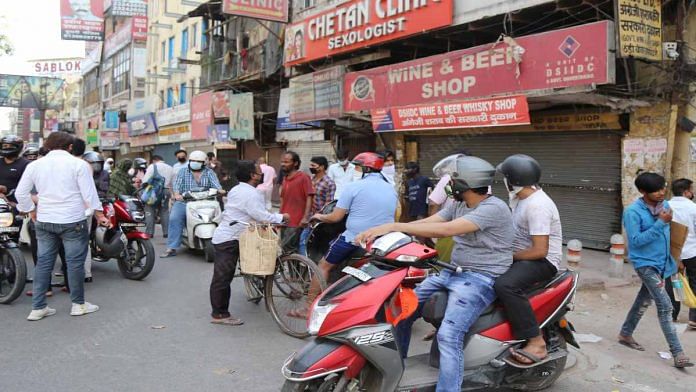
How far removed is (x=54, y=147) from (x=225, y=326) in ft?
8.04

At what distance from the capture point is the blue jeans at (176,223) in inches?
364

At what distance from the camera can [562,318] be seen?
12.8 feet

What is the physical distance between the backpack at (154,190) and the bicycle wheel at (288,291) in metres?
5.94

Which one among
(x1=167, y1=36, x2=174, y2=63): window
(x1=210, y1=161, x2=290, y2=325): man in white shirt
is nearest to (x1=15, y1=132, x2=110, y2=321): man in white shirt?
(x1=210, y1=161, x2=290, y2=325): man in white shirt

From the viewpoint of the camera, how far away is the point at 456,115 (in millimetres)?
10867

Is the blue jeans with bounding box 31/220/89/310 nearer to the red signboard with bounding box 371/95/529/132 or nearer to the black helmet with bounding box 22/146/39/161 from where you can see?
the black helmet with bounding box 22/146/39/161

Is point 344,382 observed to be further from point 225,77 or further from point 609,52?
point 225,77

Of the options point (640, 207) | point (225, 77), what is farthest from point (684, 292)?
point (225, 77)

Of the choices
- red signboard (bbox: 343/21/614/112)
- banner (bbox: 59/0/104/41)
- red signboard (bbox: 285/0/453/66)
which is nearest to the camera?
red signboard (bbox: 343/21/614/112)

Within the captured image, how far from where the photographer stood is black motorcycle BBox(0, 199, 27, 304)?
19.2ft

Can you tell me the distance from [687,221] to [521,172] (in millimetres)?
2947

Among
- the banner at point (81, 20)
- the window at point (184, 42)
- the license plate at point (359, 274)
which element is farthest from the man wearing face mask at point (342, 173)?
the banner at point (81, 20)

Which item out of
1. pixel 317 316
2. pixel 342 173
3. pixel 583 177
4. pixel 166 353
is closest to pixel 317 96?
pixel 342 173

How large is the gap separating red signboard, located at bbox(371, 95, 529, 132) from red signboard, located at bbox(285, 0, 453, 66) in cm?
171
